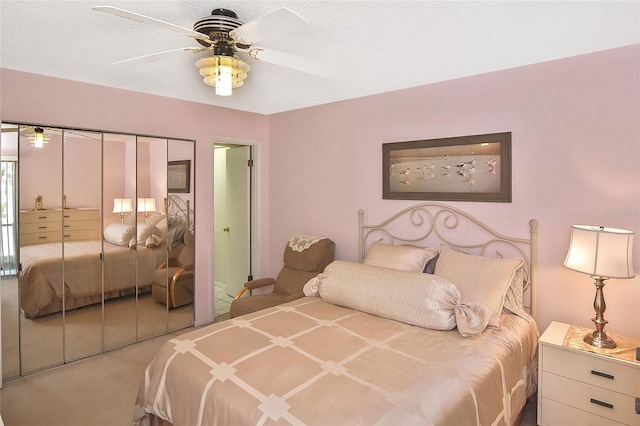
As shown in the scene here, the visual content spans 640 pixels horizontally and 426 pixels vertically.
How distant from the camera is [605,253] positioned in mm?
2090

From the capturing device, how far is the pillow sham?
227cm

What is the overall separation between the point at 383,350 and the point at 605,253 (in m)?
1.40

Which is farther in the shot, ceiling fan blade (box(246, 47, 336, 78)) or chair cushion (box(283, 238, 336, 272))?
chair cushion (box(283, 238, 336, 272))

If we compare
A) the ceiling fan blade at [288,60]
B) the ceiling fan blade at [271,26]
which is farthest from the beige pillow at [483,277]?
the ceiling fan blade at [271,26]

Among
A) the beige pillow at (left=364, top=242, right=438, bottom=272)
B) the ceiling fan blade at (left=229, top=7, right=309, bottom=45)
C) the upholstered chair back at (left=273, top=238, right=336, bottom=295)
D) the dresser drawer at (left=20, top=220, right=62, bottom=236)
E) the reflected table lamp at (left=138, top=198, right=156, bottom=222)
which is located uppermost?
the ceiling fan blade at (left=229, top=7, right=309, bottom=45)

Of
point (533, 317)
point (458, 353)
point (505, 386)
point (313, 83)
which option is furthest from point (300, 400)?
point (313, 83)

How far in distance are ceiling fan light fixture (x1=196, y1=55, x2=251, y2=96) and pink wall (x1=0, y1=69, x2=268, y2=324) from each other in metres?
1.85

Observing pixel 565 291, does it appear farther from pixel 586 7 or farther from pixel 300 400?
pixel 300 400

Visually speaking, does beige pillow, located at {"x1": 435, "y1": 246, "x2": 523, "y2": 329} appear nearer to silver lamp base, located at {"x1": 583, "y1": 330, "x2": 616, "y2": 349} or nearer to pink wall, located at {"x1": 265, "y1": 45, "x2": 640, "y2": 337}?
pink wall, located at {"x1": 265, "y1": 45, "x2": 640, "y2": 337}

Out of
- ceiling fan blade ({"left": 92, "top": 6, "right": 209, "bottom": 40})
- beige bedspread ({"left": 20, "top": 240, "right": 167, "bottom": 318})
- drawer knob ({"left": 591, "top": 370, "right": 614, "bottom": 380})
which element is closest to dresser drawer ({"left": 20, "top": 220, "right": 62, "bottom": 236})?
beige bedspread ({"left": 20, "top": 240, "right": 167, "bottom": 318})

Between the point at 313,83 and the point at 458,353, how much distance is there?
2418 mm

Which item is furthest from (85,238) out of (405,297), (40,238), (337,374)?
(405,297)

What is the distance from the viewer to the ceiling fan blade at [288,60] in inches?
78.6

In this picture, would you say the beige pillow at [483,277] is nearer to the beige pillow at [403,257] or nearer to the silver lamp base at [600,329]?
the beige pillow at [403,257]
